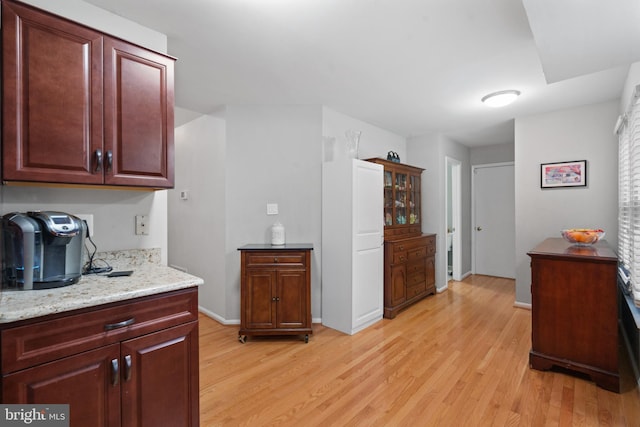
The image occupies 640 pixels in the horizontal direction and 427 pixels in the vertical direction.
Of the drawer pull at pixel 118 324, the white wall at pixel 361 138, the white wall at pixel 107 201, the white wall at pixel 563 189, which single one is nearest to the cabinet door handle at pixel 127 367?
the drawer pull at pixel 118 324

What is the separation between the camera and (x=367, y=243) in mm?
3189

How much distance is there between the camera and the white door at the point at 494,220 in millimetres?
5109

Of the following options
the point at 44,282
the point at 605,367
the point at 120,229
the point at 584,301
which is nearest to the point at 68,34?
the point at 120,229

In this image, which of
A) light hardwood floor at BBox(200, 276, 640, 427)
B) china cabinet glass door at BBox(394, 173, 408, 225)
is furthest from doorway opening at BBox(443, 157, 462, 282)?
light hardwood floor at BBox(200, 276, 640, 427)

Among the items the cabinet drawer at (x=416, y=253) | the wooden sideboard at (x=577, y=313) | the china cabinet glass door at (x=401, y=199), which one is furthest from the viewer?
the china cabinet glass door at (x=401, y=199)

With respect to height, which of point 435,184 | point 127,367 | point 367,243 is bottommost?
point 127,367

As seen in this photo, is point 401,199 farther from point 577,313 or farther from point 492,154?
point 492,154

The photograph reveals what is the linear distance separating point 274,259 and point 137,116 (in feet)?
5.40

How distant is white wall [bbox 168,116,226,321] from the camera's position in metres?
3.28

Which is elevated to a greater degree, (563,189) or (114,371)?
(563,189)

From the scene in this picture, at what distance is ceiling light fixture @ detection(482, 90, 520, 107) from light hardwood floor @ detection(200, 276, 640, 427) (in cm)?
233

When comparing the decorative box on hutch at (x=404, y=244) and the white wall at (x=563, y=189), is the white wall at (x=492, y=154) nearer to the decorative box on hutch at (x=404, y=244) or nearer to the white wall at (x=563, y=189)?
the white wall at (x=563, y=189)

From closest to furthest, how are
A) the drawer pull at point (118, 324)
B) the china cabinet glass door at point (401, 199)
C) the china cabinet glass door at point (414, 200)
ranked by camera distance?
the drawer pull at point (118, 324), the china cabinet glass door at point (401, 199), the china cabinet glass door at point (414, 200)

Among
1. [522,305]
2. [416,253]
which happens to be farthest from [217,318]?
[522,305]
